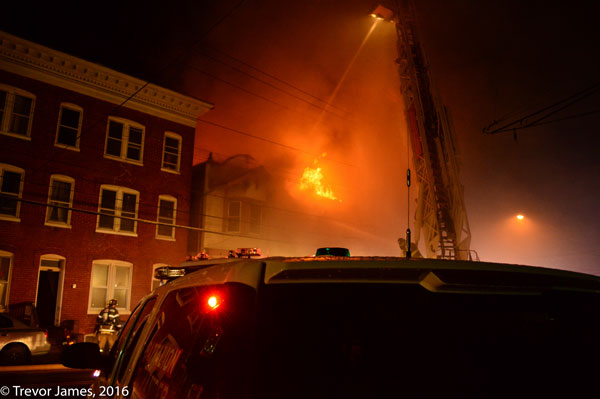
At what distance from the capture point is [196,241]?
24531 mm

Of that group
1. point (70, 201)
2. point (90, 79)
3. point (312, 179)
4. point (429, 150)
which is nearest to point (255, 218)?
point (312, 179)

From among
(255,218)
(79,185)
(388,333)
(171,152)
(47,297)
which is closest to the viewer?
(388,333)

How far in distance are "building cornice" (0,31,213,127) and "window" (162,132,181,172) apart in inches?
37.5

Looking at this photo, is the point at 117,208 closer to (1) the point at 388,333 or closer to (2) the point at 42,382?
(2) the point at 42,382

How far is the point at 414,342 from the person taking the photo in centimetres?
140

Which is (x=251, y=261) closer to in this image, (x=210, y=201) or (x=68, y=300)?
(x=68, y=300)

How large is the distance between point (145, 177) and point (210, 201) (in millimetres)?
4620

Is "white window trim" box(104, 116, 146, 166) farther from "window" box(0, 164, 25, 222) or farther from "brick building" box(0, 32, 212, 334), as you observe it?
"window" box(0, 164, 25, 222)

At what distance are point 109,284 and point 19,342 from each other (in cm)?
695

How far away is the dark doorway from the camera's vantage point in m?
17.9

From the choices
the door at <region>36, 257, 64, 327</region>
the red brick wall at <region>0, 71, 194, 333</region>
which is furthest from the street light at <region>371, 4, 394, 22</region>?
the door at <region>36, 257, 64, 327</region>

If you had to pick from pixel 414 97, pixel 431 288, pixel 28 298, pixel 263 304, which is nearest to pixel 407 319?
pixel 431 288

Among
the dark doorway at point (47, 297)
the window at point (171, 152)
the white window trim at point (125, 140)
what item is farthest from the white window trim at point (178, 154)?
the dark doorway at point (47, 297)

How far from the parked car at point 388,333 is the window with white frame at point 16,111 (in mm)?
19930
